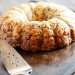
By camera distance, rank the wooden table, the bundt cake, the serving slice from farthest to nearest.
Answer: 1. the bundt cake
2. the wooden table
3. the serving slice

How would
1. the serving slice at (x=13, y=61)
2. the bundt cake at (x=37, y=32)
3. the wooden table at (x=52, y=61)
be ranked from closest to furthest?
the serving slice at (x=13, y=61) < the wooden table at (x=52, y=61) < the bundt cake at (x=37, y=32)

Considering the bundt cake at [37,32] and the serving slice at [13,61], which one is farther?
the bundt cake at [37,32]

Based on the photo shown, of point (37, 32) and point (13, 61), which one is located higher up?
point (37, 32)

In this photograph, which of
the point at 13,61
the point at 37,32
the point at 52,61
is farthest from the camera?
the point at 37,32

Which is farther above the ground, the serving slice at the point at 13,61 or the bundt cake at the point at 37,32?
the bundt cake at the point at 37,32

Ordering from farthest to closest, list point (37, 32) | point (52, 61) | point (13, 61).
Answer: point (37, 32), point (52, 61), point (13, 61)

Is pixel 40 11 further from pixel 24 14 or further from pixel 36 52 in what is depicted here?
pixel 36 52

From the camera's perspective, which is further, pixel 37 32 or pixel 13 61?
pixel 37 32

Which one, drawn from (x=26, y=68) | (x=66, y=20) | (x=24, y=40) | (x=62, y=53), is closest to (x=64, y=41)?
(x=62, y=53)
